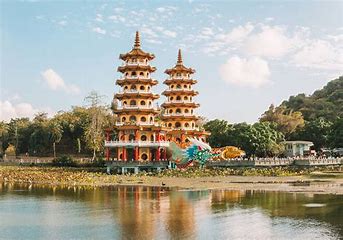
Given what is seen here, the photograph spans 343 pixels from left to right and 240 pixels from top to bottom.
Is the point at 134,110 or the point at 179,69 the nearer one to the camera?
the point at 134,110

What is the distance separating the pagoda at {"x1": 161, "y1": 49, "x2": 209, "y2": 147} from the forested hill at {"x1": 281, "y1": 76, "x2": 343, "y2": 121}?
3461cm

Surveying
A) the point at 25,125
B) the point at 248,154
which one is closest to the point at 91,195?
the point at 248,154

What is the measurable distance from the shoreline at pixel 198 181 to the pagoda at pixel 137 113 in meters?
8.49

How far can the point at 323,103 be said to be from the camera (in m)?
104

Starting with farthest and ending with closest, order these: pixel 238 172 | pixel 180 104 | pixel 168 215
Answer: pixel 180 104 < pixel 238 172 < pixel 168 215

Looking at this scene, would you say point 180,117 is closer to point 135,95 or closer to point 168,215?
point 135,95

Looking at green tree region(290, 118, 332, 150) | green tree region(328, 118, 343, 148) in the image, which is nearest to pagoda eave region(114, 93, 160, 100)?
green tree region(328, 118, 343, 148)

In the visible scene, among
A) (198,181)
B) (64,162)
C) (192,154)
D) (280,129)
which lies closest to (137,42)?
(192,154)

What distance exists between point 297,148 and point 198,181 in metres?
32.2

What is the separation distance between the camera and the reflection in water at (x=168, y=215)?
21.4m

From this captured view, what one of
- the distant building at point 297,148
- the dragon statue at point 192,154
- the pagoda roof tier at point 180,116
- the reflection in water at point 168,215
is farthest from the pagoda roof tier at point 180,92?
the reflection in water at point 168,215

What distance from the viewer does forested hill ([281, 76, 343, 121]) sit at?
97562mm

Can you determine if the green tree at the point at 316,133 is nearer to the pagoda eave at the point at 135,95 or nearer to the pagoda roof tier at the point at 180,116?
the pagoda roof tier at the point at 180,116

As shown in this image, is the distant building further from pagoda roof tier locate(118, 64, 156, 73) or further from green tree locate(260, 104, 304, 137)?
pagoda roof tier locate(118, 64, 156, 73)
